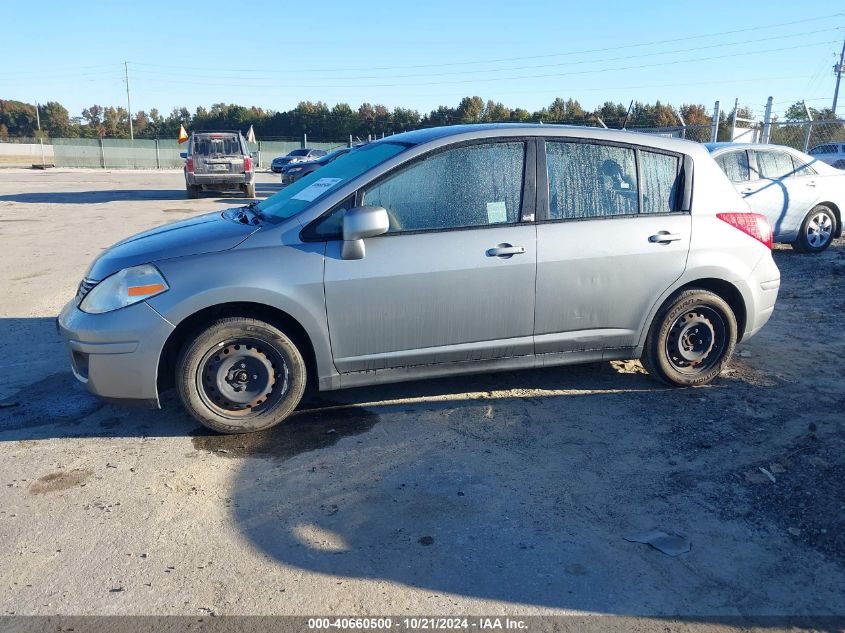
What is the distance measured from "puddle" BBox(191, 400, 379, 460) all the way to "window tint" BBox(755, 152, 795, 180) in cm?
794

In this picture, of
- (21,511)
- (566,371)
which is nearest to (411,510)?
(21,511)

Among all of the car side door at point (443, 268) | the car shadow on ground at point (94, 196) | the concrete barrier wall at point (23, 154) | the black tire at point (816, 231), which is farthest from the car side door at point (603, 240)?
the concrete barrier wall at point (23, 154)

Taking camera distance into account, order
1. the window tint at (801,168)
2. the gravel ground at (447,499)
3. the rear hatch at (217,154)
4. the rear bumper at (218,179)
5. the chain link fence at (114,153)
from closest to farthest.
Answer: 1. the gravel ground at (447,499)
2. the window tint at (801,168)
3. the rear hatch at (217,154)
4. the rear bumper at (218,179)
5. the chain link fence at (114,153)

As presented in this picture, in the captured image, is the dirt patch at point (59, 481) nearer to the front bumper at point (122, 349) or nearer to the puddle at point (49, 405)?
the front bumper at point (122, 349)

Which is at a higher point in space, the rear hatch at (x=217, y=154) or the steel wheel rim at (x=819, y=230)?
the rear hatch at (x=217, y=154)

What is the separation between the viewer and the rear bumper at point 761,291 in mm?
4918

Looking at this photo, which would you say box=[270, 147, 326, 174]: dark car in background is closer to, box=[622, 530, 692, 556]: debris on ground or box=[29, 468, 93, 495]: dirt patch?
box=[29, 468, 93, 495]: dirt patch

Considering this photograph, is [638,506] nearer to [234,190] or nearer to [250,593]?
[250,593]

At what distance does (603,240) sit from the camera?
4.50 metres

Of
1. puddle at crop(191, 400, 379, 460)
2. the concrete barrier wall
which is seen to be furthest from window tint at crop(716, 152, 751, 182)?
the concrete barrier wall

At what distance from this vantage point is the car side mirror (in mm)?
3961

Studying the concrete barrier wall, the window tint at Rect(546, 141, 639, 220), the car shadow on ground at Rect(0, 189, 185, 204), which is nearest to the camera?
the window tint at Rect(546, 141, 639, 220)

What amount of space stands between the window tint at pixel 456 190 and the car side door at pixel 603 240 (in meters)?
0.24

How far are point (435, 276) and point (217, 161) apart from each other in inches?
650
